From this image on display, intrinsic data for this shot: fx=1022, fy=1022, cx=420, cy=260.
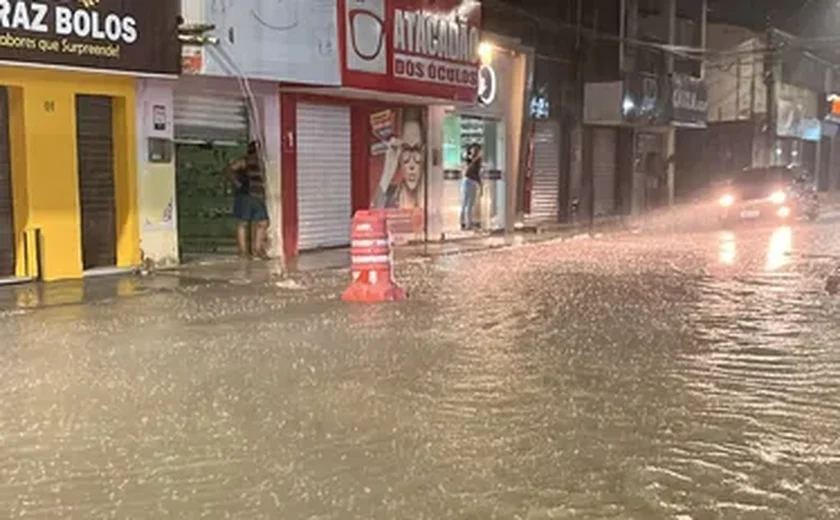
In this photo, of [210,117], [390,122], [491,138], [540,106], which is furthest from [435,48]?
[540,106]

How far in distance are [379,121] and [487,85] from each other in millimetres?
3808

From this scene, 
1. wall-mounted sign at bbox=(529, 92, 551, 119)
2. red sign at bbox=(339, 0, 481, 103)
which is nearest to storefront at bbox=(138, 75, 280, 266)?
red sign at bbox=(339, 0, 481, 103)

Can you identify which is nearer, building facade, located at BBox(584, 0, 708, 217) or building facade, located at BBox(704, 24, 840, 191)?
building facade, located at BBox(584, 0, 708, 217)

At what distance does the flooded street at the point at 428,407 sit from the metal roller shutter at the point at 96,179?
337 centimetres

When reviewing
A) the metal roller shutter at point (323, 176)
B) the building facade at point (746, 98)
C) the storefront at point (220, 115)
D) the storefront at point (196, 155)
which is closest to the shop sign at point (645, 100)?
the building facade at point (746, 98)

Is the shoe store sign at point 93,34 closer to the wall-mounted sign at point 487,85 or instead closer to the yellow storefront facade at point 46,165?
the yellow storefront facade at point 46,165

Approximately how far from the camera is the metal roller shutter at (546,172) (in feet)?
90.3

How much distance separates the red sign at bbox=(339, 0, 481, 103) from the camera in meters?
18.5

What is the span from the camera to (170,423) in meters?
6.63

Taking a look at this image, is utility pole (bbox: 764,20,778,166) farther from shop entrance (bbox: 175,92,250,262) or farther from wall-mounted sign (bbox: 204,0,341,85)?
shop entrance (bbox: 175,92,250,262)

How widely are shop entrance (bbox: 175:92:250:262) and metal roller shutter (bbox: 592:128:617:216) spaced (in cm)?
1453

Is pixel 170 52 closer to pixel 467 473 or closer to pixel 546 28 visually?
pixel 467 473

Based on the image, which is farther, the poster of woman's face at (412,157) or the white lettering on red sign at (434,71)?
the poster of woman's face at (412,157)

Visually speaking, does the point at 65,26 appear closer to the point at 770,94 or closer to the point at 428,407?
the point at 428,407
